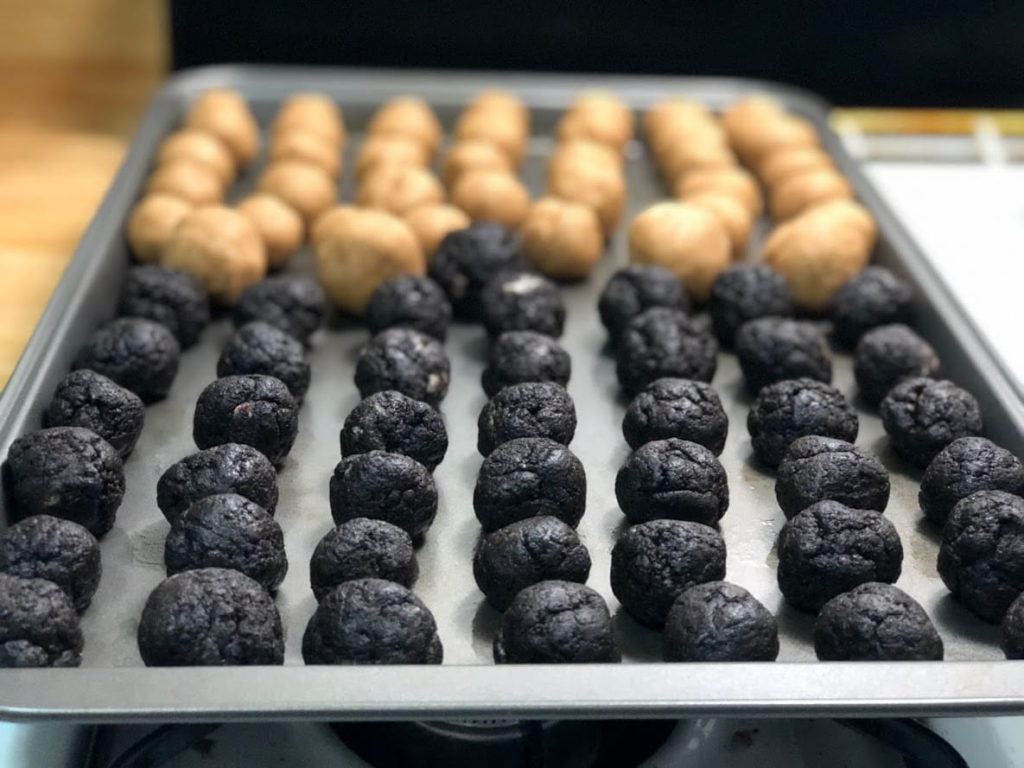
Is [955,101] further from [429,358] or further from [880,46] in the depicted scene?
[429,358]

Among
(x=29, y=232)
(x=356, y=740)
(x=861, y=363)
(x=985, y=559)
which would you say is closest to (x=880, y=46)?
(x=861, y=363)

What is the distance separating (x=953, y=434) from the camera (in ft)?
6.73

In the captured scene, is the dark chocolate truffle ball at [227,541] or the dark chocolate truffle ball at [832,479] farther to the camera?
Answer: the dark chocolate truffle ball at [832,479]

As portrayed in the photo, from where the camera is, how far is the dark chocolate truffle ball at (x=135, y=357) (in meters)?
2.15

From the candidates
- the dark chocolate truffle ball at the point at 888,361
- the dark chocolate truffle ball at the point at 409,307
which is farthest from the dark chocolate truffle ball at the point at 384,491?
the dark chocolate truffle ball at the point at 888,361

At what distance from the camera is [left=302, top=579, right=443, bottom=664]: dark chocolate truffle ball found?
1.56 metres

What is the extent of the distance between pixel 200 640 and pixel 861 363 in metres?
1.33

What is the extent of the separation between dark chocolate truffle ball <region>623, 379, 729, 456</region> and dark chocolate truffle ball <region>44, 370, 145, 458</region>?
828 mm

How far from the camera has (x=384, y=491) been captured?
72.6 inches

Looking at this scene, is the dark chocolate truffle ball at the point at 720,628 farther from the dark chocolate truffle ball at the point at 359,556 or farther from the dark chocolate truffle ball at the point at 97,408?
the dark chocolate truffle ball at the point at 97,408

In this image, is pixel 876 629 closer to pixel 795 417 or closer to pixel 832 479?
pixel 832 479

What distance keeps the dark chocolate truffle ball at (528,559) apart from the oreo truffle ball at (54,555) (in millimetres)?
548

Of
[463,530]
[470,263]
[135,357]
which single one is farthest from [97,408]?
[470,263]

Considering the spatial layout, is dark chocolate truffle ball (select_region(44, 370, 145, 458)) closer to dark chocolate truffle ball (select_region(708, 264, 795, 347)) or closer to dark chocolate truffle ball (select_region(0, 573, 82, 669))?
dark chocolate truffle ball (select_region(0, 573, 82, 669))
